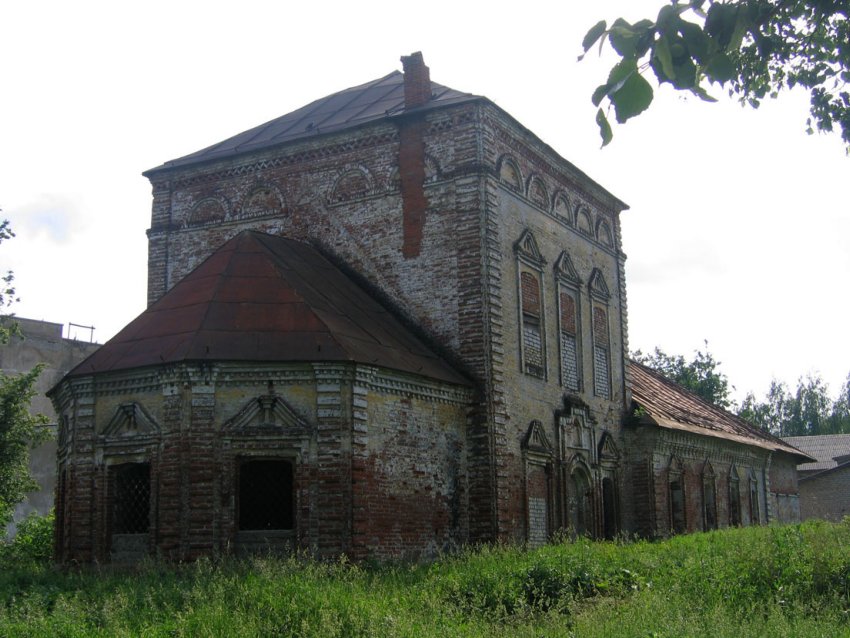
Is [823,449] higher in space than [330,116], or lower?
lower

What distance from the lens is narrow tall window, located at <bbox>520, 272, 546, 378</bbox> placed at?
18.9 meters

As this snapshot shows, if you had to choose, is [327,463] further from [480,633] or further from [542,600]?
[480,633]

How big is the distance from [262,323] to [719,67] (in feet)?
38.1

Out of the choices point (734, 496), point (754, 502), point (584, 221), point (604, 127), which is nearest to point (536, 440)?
point (584, 221)

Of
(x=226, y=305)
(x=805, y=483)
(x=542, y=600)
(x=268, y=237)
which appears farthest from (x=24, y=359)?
(x=805, y=483)

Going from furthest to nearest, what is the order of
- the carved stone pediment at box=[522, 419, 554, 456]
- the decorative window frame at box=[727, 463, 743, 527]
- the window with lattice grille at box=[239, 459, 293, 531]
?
the decorative window frame at box=[727, 463, 743, 527] < the carved stone pediment at box=[522, 419, 554, 456] < the window with lattice grille at box=[239, 459, 293, 531]

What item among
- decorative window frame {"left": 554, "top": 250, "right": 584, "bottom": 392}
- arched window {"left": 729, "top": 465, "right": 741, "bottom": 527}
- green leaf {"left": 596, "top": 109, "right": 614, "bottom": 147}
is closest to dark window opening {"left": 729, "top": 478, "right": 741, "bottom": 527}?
arched window {"left": 729, "top": 465, "right": 741, "bottom": 527}

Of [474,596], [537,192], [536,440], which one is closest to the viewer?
[474,596]

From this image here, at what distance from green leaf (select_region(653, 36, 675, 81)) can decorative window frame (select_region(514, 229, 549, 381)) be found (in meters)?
14.3

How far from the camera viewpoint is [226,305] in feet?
51.4

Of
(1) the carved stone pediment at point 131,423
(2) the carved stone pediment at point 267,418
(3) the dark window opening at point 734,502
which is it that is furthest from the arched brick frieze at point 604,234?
(1) the carved stone pediment at point 131,423

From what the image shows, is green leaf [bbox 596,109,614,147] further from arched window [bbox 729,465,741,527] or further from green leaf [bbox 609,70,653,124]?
arched window [bbox 729,465,741,527]

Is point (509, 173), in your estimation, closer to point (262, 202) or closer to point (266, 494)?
point (262, 202)

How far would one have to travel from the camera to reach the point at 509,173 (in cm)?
1914
